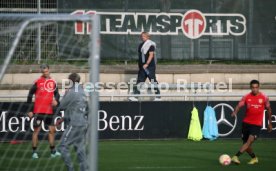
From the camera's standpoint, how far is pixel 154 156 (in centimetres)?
1889

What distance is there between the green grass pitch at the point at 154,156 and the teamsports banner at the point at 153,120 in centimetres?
34

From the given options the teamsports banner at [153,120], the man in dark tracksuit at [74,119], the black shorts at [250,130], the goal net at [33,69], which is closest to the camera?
the goal net at [33,69]

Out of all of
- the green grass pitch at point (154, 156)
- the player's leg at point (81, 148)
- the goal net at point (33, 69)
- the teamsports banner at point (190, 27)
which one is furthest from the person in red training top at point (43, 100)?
the teamsports banner at point (190, 27)

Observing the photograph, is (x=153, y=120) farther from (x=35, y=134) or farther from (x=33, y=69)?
(x=35, y=134)

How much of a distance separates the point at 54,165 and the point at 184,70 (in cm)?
932

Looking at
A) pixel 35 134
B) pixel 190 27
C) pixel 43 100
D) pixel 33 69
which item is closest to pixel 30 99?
pixel 43 100

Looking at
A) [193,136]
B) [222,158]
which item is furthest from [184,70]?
[222,158]

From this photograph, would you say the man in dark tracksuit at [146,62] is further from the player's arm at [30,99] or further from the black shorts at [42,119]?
the black shorts at [42,119]

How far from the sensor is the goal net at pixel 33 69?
33.0ft

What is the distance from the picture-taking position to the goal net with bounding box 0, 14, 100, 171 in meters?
10.0

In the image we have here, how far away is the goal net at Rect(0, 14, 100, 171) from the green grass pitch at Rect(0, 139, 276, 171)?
0.04 metres

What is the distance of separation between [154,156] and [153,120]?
12.2 feet

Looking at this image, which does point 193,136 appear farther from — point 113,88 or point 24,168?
point 24,168

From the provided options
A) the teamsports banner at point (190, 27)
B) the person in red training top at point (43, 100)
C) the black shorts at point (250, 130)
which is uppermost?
the teamsports banner at point (190, 27)
